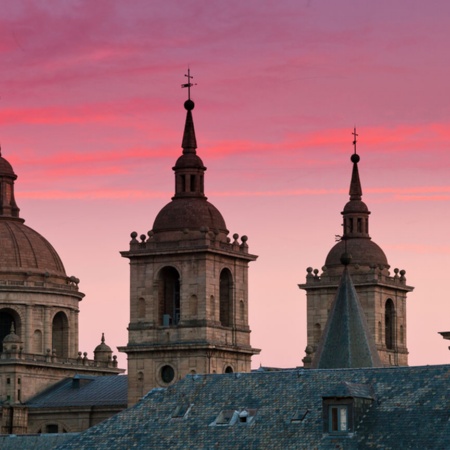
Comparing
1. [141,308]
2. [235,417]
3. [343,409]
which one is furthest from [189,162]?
[343,409]

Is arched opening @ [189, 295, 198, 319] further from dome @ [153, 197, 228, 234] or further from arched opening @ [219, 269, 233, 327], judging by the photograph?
dome @ [153, 197, 228, 234]

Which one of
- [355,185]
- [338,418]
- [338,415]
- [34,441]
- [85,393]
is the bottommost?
[338,418]

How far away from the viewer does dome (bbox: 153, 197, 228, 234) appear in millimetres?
171500

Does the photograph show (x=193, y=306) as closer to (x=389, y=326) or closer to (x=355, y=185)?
(x=389, y=326)

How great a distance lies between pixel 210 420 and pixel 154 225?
57106 millimetres

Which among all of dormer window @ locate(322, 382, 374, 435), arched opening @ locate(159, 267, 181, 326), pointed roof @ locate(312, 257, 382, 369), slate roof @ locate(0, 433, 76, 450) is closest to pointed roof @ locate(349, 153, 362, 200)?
arched opening @ locate(159, 267, 181, 326)

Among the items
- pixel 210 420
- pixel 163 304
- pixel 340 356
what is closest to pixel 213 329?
pixel 163 304

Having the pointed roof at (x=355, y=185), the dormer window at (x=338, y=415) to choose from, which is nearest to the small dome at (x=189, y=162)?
the pointed roof at (x=355, y=185)

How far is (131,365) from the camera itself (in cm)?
Result: 17075

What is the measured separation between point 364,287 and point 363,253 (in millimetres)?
3905

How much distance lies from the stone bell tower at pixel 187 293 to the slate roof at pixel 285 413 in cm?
4752

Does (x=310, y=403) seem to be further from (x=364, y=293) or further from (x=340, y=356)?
(x=364, y=293)

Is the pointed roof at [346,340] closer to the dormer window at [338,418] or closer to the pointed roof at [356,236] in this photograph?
the dormer window at [338,418]

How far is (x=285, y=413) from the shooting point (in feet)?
377
